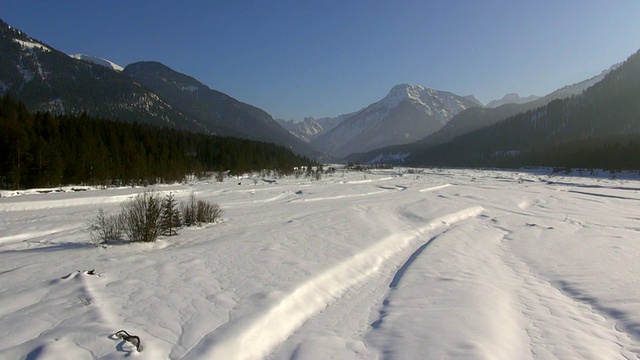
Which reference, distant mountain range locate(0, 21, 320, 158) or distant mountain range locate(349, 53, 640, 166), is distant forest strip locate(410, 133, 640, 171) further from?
distant mountain range locate(0, 21, 320, 158)

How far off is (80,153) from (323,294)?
154 ft

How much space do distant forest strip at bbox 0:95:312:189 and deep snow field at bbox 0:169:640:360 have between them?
28.6 metres

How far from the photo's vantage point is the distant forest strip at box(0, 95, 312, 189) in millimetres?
36781

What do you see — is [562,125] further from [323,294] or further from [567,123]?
[323,294]

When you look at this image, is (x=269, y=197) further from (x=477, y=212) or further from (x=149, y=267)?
(x=149, y=267)

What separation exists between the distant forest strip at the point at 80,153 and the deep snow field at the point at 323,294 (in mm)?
28603

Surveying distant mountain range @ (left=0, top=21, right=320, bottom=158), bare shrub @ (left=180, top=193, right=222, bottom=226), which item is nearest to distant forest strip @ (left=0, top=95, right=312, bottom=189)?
bare shrub @ (left=180, top=193, right=222, bottom=226)

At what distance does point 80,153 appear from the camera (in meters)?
44.1

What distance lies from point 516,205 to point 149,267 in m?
24.6

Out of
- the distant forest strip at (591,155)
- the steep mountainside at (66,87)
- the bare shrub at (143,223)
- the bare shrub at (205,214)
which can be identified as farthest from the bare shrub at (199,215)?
the steep mountainside at (66,87)

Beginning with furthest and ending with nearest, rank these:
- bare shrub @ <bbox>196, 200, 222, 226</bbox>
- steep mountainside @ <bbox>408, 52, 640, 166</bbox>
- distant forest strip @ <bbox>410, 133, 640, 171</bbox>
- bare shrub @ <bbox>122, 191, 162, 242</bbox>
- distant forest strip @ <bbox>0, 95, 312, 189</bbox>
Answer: steep mountainside @ <bbox>408, 52, 640, 166</bbox> < distant forest strip @ <bbox>410, 133, 640, 171</bbox> < distant forest strip @ <bbox>0, 95, 312, 189</bbox> < bare shrub @ <bbox>196, 200, 222, 226</bbox> < bare shrub @ <bbox>122, 191, 162, 242</bbox>

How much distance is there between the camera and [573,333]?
19.0 ft

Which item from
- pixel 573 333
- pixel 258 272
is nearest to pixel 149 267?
pixel 258 272

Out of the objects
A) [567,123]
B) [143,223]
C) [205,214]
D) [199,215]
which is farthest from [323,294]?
[567,123]
